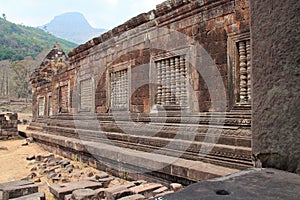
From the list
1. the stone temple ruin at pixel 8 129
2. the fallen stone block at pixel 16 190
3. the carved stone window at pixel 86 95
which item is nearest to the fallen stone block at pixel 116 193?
the fallen stone block at pixel 16 190

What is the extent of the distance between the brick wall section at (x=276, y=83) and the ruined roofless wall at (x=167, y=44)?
2863 mm

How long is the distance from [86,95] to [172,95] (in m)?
4.46

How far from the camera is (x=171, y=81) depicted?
5641mm

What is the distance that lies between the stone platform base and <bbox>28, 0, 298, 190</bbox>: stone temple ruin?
8.6 inches

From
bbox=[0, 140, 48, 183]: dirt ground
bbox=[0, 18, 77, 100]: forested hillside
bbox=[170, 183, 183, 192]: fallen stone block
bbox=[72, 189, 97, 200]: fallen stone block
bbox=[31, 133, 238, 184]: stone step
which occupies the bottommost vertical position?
bbox=[0, 140, 48, 183]: dirt ground

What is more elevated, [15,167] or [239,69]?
[239,69]

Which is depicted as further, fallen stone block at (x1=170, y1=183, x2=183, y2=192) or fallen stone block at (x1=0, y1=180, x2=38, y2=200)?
fallen stone block at (x1=0, y1=180, x2=38, y2=200)

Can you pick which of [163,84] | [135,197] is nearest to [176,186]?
[135,197]

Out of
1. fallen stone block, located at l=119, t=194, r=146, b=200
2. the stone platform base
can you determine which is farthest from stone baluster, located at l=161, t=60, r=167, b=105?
the stone platform base

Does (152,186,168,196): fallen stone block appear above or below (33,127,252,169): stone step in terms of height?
below

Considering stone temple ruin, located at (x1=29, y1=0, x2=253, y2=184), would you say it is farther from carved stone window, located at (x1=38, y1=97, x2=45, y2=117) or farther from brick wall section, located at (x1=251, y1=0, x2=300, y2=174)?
carved stone window, located at (x1=38, y1=97, x2=45, y2=117)

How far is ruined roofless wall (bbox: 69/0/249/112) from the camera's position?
445 centimetres

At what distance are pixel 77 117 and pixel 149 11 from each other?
485 cm

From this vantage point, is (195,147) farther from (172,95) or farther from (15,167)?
(15,167)
